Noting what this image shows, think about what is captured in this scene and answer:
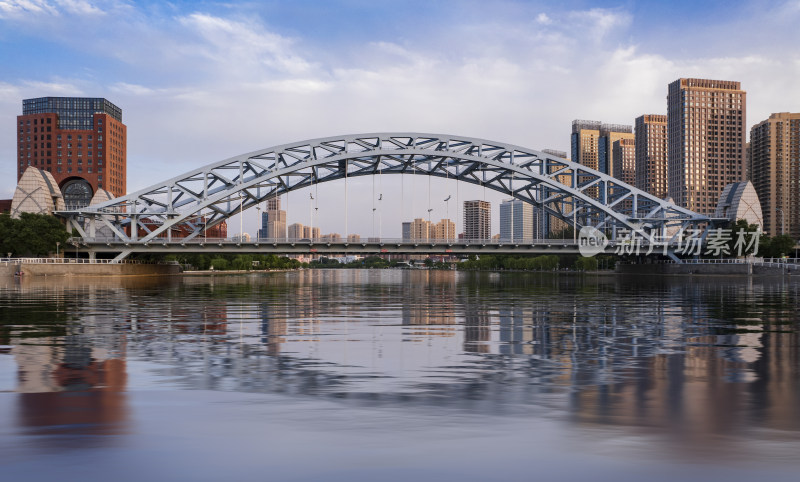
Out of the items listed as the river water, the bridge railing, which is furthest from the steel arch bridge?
the river water

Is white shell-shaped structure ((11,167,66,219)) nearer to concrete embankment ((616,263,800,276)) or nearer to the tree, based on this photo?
concrete embankment ((616,263,800,276))

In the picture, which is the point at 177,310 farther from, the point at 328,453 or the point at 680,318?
the point at 328,453

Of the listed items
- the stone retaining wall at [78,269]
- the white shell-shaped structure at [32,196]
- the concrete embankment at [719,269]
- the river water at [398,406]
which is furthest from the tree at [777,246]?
the white shell-shaped structure at [32,196]

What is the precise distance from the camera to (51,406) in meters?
9.82

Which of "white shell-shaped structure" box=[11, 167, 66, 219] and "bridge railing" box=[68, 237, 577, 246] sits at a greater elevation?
"white shell-shaped structure" box=[11, 167, 66, 219]

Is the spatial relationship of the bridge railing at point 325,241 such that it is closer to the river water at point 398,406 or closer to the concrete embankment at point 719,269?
the concrete embankment at point 719,269

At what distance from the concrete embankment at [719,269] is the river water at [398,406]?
81.7 metres

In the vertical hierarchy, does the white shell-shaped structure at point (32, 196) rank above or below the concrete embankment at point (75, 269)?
above

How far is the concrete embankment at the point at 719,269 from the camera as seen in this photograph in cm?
9138

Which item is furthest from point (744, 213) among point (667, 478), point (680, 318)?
point (667, 478)

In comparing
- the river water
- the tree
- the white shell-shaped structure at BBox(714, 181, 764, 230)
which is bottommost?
the river water

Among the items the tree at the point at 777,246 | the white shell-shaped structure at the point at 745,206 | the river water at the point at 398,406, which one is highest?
the white shell-shaped structure at the point at 745,206

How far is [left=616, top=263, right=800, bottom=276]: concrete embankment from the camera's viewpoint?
300ft

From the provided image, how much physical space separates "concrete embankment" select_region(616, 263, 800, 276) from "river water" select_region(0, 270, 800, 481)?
268 ft
